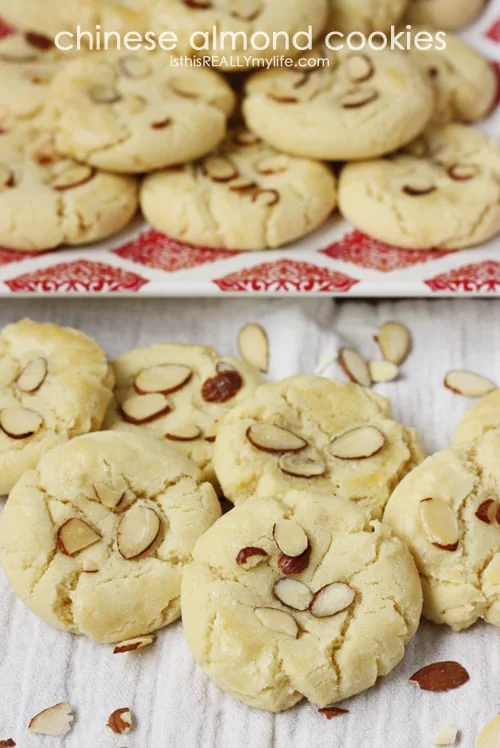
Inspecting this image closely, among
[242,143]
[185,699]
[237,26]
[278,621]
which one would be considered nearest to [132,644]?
[185,699]

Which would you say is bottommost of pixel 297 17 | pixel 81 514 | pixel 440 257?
pixel 81 514

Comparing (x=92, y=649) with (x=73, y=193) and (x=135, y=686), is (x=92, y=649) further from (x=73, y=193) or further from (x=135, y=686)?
(x=73, y=193)

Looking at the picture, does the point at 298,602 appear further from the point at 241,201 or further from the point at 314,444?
the point at 241,201

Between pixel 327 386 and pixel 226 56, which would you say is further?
pixel 226 56

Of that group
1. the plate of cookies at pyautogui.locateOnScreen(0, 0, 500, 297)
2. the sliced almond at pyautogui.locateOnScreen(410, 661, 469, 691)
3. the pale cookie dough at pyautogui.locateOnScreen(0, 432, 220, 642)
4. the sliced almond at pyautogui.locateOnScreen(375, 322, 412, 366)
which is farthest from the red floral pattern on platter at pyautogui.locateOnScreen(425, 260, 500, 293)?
the sliced almond at pyautogui.locateOnScreen(410, 661, 469, 691)

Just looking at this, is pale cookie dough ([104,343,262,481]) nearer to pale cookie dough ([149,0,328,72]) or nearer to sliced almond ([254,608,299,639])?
sliced almond ([254,608,299,639])

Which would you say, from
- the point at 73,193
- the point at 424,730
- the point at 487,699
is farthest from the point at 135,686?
the point at 73,193
